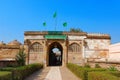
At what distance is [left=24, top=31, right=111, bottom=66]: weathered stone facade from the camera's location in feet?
129

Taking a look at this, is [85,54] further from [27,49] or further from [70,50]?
[27,49]

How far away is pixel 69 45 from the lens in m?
39.9

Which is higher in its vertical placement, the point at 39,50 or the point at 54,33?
the point at 54,33

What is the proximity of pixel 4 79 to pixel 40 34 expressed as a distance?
29.2 m

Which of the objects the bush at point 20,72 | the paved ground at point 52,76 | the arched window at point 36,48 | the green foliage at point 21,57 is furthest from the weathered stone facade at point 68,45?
the bush at point 20,72

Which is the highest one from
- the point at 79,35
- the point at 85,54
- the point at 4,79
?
the point at 79,35

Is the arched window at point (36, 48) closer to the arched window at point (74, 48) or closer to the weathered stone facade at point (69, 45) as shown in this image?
the weathered stone facade at point (69, 45)

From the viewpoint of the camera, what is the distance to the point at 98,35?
4038 centimetres

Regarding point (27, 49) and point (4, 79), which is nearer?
point (4, 79)

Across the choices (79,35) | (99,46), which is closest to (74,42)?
(79,35)

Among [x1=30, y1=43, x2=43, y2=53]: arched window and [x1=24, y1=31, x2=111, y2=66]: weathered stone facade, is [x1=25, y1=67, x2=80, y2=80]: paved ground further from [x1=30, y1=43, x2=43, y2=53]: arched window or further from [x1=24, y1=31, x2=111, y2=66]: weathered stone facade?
[x1=30, y1=43, x2=43, y2=53]: arched window

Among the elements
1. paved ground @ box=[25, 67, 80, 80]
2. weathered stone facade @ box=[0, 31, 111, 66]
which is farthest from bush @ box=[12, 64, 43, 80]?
weathered stone facade @ box=[0, 31, 111, 66]

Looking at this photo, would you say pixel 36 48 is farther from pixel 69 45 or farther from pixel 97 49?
pixel 97 49

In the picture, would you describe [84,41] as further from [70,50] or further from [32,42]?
[32,42]
